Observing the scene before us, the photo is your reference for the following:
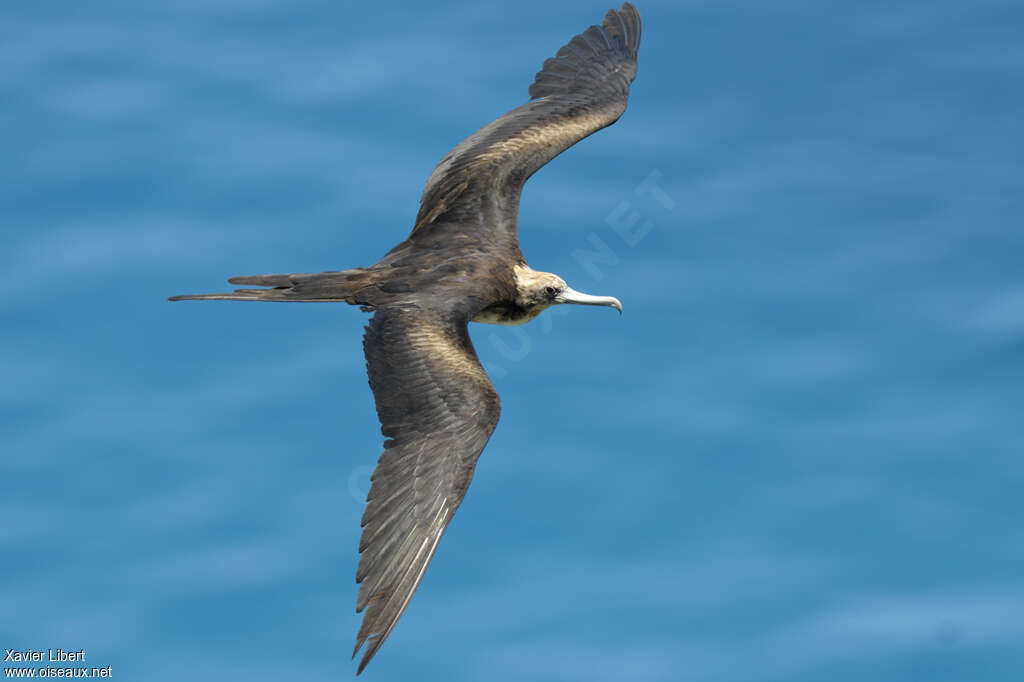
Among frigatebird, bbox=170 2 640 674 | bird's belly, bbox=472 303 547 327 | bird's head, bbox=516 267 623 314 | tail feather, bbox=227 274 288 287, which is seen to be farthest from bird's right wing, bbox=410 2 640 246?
tail feather, bbox=227 274 288 287

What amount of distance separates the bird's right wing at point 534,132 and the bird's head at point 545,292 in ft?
1.35

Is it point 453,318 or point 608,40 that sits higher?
point 608,40

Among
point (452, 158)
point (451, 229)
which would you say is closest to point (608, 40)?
point (452, 158)

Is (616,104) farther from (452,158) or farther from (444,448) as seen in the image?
(444,448)

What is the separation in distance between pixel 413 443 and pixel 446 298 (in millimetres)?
1613

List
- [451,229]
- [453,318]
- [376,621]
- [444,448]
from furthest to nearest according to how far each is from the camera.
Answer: [451,229]
[453,318]
[444,448]
[376,621]

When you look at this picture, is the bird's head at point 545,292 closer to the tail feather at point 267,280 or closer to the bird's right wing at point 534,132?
the bird's right wing at point 534,132

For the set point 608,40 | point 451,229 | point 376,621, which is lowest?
point 376,621

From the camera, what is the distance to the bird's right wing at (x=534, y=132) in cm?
1248

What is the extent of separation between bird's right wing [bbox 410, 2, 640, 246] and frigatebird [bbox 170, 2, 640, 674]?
0.01 meters

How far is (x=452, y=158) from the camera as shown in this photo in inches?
513

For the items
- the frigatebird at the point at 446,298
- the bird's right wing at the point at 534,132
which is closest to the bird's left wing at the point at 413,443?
the frigatebird at the point at 446,298

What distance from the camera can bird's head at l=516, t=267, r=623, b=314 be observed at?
12.2 meters

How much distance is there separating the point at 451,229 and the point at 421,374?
2186 mm
